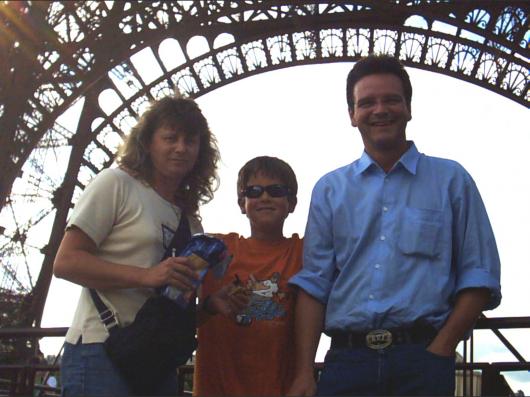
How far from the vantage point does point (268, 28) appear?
1584 cm

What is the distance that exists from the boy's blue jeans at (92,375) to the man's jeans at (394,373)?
681 millimetres

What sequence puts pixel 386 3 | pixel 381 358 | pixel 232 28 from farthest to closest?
pixel 232 28 < pixel 386 3 < pixel 381 358

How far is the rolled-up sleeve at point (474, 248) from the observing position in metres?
2.66

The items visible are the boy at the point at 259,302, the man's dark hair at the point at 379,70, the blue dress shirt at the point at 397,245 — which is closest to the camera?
the blue dress shirt at the point at 397,245

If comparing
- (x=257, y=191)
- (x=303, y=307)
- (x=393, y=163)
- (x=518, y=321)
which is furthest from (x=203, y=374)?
(x=518, y=321)

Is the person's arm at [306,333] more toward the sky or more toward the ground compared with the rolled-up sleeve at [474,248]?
more toward the ground

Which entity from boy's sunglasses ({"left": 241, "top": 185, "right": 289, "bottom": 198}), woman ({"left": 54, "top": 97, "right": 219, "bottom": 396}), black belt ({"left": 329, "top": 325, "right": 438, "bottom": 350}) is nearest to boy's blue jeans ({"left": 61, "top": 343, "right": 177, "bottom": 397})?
woman ({"left": 54, "top": 97, "right": 219, "bottom": 396})

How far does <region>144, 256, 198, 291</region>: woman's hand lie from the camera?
2654 millimetres

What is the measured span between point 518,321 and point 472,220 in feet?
3.21

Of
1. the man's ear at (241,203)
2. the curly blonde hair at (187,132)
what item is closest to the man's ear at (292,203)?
the man's ear at (241,203)

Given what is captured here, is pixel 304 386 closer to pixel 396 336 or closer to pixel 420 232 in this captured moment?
pixel 396 336

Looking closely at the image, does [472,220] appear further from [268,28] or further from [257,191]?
[268,28]

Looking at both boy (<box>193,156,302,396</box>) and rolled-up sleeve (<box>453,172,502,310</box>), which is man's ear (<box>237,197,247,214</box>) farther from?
rolled-up sleeve (<box>453,172,502,310</box>)

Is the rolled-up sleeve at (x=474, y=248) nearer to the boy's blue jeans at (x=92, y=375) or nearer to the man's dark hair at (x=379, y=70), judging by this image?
the man's dark hair at (x=379, y=70)
